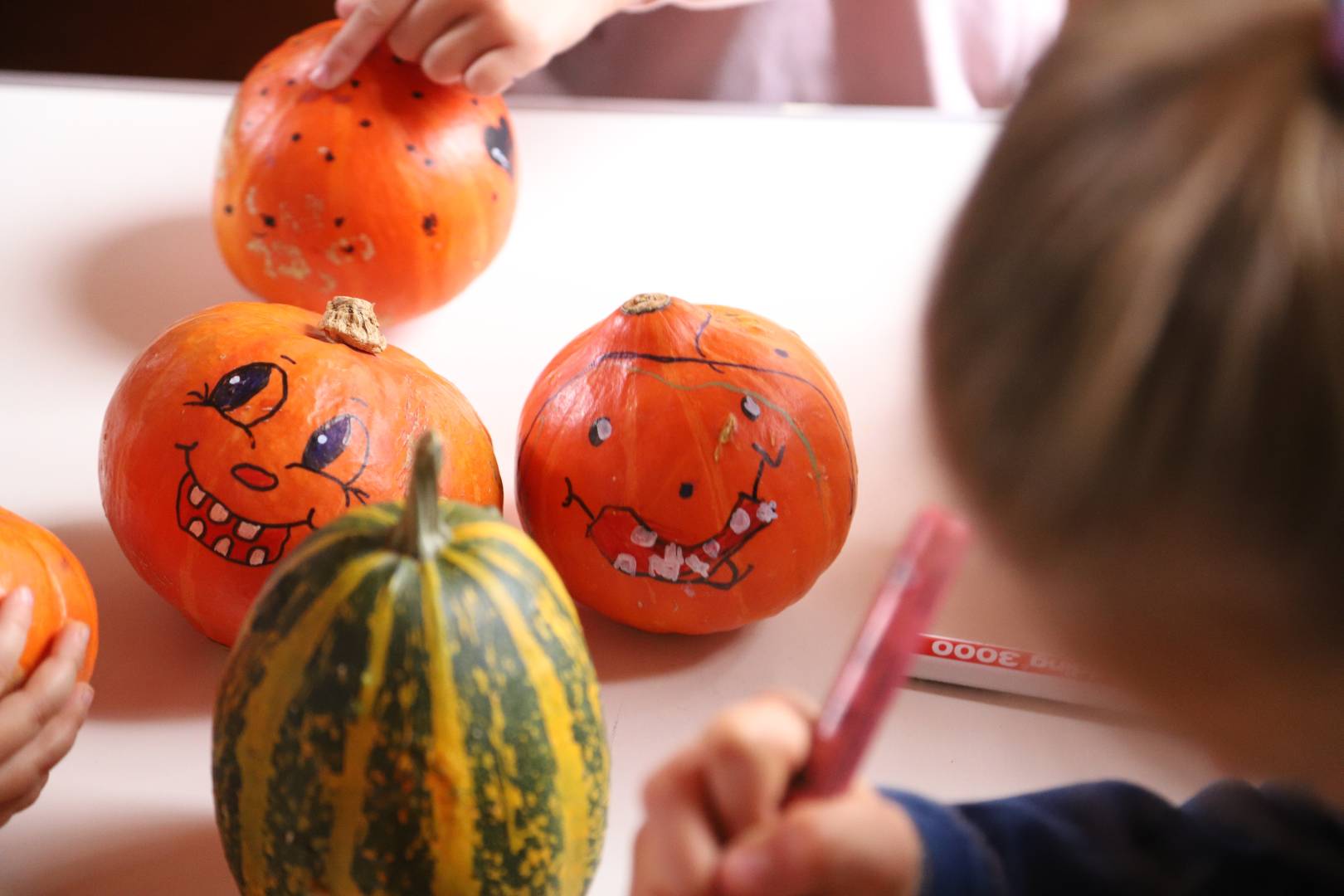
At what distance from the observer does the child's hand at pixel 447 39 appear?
104 cm

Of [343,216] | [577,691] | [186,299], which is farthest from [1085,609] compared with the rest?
[186,299]

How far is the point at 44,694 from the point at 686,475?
412mm

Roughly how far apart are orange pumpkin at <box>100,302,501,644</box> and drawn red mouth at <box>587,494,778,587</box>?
0.10 m

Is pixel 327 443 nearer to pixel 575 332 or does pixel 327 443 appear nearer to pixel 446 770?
pixel 446 770

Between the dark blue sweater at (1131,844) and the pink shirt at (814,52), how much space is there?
51.9 inches

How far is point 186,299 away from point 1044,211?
0.95 m

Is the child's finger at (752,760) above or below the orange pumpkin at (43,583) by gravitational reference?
above

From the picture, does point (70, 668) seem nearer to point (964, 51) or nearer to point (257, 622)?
point (257, 622)

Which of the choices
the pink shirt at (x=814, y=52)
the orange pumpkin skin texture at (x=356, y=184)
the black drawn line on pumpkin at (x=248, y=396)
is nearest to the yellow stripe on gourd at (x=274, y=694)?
the black drawn line on pumpkin at (x=248, y=396)

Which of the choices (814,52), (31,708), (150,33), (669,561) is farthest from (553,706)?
(150,33)

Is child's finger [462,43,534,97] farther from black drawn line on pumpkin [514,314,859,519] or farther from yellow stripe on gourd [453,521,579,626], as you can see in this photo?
yellow stripe on gourd [453,521,579,626]

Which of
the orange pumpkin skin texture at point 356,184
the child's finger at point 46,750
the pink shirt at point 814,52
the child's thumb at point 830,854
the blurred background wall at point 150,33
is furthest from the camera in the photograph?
the blurred background wall at point 150,33

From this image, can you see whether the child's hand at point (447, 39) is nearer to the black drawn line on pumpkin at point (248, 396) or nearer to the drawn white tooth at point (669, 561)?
the black drawn line on pumpkin at point (248, 396)

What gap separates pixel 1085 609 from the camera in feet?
1.66
